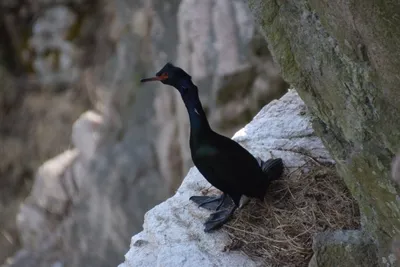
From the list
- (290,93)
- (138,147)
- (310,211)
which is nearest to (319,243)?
(310,211)

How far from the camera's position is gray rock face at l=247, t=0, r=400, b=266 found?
1496 mm

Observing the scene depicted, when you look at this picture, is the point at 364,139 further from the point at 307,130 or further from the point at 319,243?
the point at 307,130

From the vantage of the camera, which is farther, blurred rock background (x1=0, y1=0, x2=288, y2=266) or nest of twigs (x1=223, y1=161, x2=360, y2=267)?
blurred rock background (x1=0, y1=0, x2=288, y2=266)

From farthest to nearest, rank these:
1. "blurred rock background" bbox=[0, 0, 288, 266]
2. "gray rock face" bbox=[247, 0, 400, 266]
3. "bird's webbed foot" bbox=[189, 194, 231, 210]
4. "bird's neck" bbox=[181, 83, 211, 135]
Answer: "blurred rock background" bbox=[0, 0, 288, 266] < "bird's webbed foot" bbox=[189, 194, 231, 210] < "bird's neck" bbox=[181, 83, 211, 135] < "gray rock face" bbox=[247, 0, 400, 266]

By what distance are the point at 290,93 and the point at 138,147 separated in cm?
359

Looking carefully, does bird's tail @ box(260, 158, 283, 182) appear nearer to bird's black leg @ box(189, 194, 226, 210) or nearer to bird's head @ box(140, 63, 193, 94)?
bird's black leg @ box(189, 194, 226, 210)

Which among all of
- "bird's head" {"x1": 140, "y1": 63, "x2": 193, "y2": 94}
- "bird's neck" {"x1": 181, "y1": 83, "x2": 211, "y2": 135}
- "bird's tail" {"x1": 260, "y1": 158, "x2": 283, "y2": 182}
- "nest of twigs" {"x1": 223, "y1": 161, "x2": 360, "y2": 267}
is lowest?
"nest of twigs" {"x1": 223, "y1": 161, "x2": 360, "y2": 267}

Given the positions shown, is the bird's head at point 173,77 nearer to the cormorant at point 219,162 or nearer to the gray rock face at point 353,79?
the cormorant at point 219,162

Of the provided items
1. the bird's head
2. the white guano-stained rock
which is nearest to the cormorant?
the bird's head

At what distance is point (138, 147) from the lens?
6.77 metres

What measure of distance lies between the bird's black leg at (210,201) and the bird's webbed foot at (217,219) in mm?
62

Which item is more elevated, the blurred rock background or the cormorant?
the blurred rock background

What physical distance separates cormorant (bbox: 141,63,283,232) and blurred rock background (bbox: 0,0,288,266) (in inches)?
112

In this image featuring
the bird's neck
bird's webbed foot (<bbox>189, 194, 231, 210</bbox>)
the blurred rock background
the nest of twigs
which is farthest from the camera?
the blurred rock background
